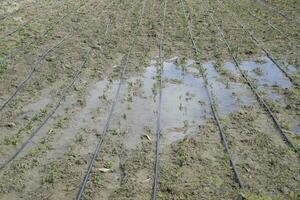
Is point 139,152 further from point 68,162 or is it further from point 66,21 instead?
point 66,21

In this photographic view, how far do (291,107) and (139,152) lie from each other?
4.03 metres

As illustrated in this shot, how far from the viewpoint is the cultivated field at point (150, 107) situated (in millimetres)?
A: 7309

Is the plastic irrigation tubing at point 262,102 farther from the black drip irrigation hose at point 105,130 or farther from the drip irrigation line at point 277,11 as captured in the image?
the drip irrigation line at point 277,11

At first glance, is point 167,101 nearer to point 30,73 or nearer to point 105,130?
point 105,130

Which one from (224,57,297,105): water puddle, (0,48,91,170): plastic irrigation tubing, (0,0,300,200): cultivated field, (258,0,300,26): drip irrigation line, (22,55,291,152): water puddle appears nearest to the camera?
(0,0,300,200): cultivated field

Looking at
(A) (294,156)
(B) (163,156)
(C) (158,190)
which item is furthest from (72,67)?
(A) (294,156)

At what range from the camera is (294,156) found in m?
7.95

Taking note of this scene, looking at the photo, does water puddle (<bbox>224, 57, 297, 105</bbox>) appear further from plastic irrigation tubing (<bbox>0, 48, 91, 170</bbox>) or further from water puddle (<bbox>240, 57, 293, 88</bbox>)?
plastic irrigation tubing (<bbox>0, 48, 91, 170</bbox>)

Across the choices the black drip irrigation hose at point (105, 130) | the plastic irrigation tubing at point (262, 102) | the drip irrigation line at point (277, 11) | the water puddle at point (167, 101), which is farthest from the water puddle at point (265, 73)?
the drip irrigation line at point (277, 11)

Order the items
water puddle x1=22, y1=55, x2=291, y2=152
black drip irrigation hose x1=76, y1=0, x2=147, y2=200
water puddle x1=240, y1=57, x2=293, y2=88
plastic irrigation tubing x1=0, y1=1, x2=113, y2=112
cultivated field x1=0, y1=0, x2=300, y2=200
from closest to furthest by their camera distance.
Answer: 1. black drip irrigation hose x1=76, y1=0, x2=147, y2=200
2. cultivated field x1=0, y1=0, x2=300, y2=200
3. water puddle x1=22, y1=55, x2=291, y2=152
4. plastic irrigation tubing x1=0, y1=1, x2=113, y2=112
5. water puddle x1=240, y1=57, x2=293, y2=88

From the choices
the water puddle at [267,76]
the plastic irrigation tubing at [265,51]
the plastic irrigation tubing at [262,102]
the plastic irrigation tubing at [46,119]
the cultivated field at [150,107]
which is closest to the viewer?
the cultivated field at [150,107]

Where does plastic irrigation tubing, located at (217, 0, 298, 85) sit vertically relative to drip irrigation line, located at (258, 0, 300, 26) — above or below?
below

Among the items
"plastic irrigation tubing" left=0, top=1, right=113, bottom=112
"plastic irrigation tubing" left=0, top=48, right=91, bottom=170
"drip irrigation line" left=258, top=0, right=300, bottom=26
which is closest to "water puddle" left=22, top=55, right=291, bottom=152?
"plastic irrigation tubing" left=0, top=48, right=91, bottom=170

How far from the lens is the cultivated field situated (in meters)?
7.31
